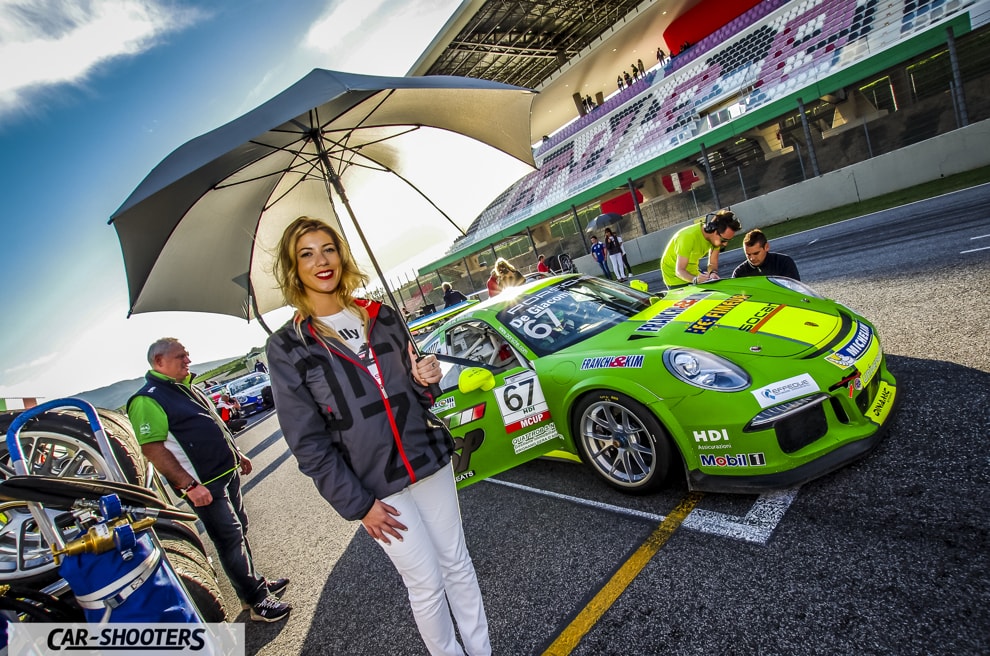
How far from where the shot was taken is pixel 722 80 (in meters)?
20.9

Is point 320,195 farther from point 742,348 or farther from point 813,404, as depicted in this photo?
point 813,404

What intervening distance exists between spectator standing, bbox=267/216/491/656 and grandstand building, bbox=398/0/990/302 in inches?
243

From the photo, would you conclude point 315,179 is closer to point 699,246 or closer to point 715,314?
point 715,314

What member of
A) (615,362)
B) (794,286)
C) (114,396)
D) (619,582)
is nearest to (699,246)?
(794,286)

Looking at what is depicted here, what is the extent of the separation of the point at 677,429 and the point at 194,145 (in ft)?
8.32

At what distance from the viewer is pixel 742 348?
280 cm

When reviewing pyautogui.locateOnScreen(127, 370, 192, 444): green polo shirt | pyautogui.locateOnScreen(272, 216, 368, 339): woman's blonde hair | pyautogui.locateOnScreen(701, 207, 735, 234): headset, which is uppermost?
pyautogui.locateOnScreen(272, 216, 368, 339): woman's blonde hair

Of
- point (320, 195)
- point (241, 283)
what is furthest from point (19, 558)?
point (320, 195)

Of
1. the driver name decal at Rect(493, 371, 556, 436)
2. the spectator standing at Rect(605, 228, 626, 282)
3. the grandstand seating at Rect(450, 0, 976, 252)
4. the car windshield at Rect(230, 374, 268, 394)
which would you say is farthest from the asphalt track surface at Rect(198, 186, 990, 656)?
the car windshield at Rect(230, 374, 268, 394)

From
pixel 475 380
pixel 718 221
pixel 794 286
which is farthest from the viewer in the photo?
pixel 718 221

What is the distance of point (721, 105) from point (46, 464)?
2359 cm

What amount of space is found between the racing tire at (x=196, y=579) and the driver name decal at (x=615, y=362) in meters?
2.41

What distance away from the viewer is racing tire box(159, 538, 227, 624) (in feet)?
8.41

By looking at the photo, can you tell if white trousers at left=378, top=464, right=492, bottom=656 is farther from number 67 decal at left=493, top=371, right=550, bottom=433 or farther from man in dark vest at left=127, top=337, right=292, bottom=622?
man in dark vest at left=127, top=337, right=292, bottom=622
